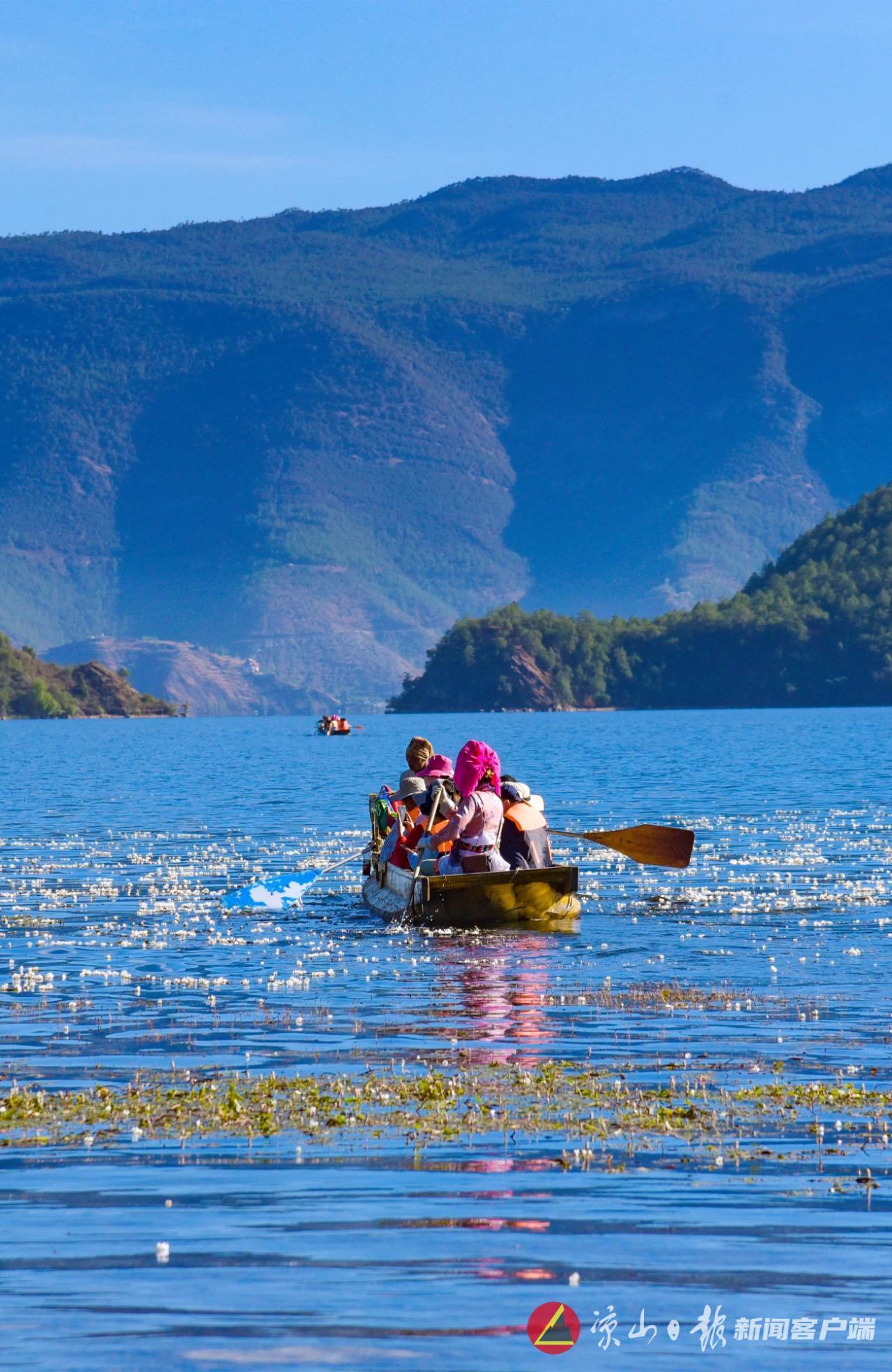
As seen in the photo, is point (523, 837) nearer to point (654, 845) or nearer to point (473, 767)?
point (473, 767)

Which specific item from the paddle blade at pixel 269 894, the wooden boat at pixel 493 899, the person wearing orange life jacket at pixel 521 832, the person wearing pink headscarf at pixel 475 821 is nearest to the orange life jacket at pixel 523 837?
the person wearing orange life jacket at pixel 521 832

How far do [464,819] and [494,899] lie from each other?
1552 millimetres

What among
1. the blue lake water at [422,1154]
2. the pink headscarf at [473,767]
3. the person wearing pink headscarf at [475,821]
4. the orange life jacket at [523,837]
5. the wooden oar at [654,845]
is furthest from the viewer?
the wooden oar at [654,845]

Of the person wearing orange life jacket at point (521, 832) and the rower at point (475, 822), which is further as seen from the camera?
the person wearing orange life jacket at point (521, 832)

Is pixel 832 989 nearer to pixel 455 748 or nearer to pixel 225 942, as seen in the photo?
pixel 225 942

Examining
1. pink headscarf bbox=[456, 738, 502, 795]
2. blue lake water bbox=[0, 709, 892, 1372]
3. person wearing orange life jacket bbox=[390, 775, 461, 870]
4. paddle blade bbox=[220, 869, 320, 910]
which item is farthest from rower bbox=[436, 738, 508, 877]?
paddle blade bbox=[220, 869, 320, 910]

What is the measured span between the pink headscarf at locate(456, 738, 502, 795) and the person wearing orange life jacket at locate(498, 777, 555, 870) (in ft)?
2.77

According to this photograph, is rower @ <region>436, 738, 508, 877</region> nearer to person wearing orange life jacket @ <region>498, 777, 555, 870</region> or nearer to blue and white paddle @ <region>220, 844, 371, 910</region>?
person wearing orange life jacket @ <region>498, 777, 555, 870</region>

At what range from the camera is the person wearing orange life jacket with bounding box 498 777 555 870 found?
35.1 m

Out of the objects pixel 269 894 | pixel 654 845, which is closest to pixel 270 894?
pixel 269 894

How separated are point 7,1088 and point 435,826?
15.8m

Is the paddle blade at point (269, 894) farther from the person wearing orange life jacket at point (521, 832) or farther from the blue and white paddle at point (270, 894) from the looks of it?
the person wearing orange life jacket at point (521, 832)

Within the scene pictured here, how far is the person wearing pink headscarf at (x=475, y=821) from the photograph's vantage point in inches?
1325

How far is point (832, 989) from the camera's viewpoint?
27.4m
